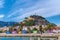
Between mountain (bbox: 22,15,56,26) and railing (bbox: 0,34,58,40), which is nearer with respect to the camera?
railing (bbox: 0,34,58,40)

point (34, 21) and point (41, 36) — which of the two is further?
point (34, 21)

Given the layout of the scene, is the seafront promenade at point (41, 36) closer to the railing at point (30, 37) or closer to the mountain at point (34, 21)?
the railing at point (30, 37)

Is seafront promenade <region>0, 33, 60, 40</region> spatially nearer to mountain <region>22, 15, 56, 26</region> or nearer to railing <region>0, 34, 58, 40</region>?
railing <region>0, 34, 58, 40</region>

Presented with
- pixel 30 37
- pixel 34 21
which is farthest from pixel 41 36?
pixel 34 21

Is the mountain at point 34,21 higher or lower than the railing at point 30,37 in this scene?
higher

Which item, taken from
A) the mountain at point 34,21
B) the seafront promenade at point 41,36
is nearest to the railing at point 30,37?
the seafront promenade at point 41,36

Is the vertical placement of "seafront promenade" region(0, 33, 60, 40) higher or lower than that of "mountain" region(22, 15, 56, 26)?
lower

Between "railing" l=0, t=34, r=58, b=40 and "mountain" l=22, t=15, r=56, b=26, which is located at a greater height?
"mountain" l=22, t=15, r=56, b=26

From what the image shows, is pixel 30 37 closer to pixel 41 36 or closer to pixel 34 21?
pixel 41 36

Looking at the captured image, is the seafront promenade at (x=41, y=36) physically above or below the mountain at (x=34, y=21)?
below

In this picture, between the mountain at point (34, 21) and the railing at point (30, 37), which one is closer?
the railing at point (30, 37)

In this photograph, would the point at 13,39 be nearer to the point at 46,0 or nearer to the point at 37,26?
the point at 37,26

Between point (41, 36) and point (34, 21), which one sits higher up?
point (34, 21)

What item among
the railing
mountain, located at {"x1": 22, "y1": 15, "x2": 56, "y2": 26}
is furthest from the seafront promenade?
mountain, located at {"x1": 22, "y1": 15, "x2": 56, "y2": 26}
